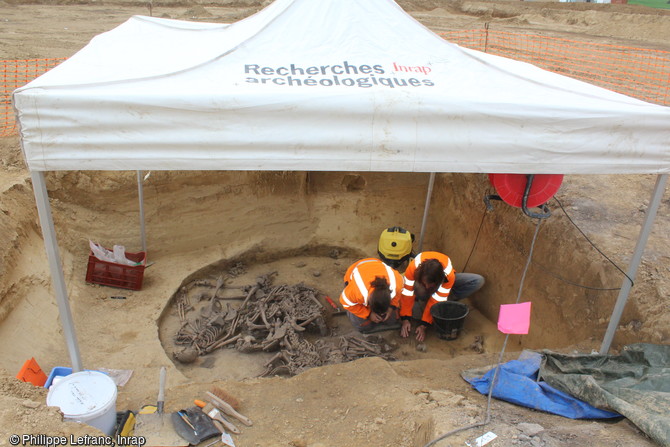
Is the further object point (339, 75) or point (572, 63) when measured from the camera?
point (572, 63)

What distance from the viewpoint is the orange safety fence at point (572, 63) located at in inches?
386

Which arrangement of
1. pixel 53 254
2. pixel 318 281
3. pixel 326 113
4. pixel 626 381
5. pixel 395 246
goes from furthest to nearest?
1. pixel 318 281
2. pixel 395 246
3. pixel 626 381
4. pixel 53 254
5. pixel 326 113

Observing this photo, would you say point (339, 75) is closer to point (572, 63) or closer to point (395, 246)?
point (395, 246)

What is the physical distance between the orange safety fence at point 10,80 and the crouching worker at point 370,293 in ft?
18.5

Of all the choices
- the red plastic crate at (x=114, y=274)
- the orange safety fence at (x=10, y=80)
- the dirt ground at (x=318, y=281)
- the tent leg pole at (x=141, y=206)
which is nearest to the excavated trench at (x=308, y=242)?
the dirt ground at (x=318, y=281)

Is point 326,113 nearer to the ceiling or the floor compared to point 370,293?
nearer to the ceiling

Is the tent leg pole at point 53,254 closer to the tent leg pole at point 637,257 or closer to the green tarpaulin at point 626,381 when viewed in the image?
the green tarpaulin at point 626,381

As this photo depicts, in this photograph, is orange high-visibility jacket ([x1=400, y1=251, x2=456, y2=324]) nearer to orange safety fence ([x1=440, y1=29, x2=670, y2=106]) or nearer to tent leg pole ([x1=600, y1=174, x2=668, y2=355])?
tent leg pole ([x1=600, y1=174, x2=668, y2=355])

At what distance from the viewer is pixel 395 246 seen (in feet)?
21.2

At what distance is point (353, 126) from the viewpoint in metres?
3.29

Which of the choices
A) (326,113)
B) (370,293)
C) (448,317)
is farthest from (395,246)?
(326,113)

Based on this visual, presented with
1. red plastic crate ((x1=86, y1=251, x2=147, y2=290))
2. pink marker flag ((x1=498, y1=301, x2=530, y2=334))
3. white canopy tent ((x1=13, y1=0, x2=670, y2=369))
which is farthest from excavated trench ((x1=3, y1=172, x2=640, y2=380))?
white canopy tent ((x1=13, y1=0, x2=670, y2=369))

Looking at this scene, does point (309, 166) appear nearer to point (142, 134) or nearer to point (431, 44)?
point (142, 134)

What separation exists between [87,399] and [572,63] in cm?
1493
